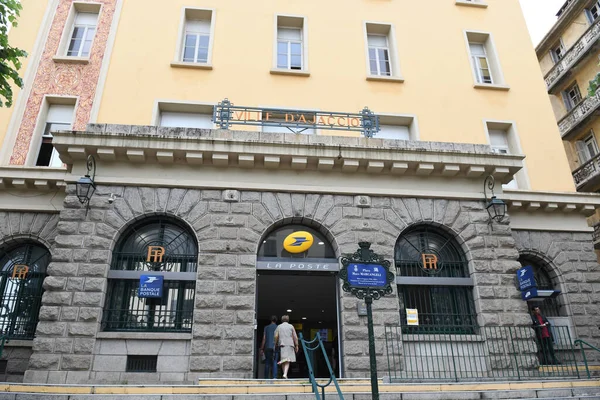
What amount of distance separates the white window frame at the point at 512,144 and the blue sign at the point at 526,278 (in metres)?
4.43

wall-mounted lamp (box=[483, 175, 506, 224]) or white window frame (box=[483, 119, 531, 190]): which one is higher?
white window frame (box=[483, 119, 531, 190])

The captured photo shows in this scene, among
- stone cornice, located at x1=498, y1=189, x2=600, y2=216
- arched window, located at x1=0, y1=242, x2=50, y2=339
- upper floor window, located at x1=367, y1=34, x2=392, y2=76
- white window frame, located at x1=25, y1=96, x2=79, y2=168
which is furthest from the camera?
upper floor window, located at x1=367, y1=34, x2=392, y2=76

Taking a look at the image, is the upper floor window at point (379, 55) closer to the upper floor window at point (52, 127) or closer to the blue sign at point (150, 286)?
the blue sign at point (150, 286)

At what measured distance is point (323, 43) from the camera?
56.1 feet

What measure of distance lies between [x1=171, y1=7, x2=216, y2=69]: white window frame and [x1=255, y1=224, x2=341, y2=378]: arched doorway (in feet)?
23.8

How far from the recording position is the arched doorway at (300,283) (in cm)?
1250

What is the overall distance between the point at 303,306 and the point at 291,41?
11106mm

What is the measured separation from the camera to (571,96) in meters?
25.4

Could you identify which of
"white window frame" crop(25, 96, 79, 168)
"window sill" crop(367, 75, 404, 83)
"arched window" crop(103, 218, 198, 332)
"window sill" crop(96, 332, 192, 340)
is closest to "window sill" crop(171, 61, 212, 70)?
"white window frame" crop(25, 96, 79, 168)

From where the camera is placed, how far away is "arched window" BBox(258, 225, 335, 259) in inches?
498

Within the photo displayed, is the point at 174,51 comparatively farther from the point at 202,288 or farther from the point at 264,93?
the point at 202,288

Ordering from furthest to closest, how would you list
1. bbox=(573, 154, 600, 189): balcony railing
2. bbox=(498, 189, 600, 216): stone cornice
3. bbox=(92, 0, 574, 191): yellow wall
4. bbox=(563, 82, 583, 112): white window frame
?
bbox=(563, 82, 583, 112): white window frame
bbox=(573, 154, 600, 189): balcony railing
bbox=(92, 0, 574, 191): yellow wall
bbox=(498, 189, 600, 216): stone cornice

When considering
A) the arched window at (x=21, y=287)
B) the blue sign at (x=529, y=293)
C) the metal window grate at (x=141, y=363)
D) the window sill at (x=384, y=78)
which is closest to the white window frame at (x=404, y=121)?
the window sill at (x=384, y=78)

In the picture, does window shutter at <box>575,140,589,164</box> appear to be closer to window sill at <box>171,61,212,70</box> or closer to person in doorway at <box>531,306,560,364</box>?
person in doorway at <box>531,306,560,364</box>
